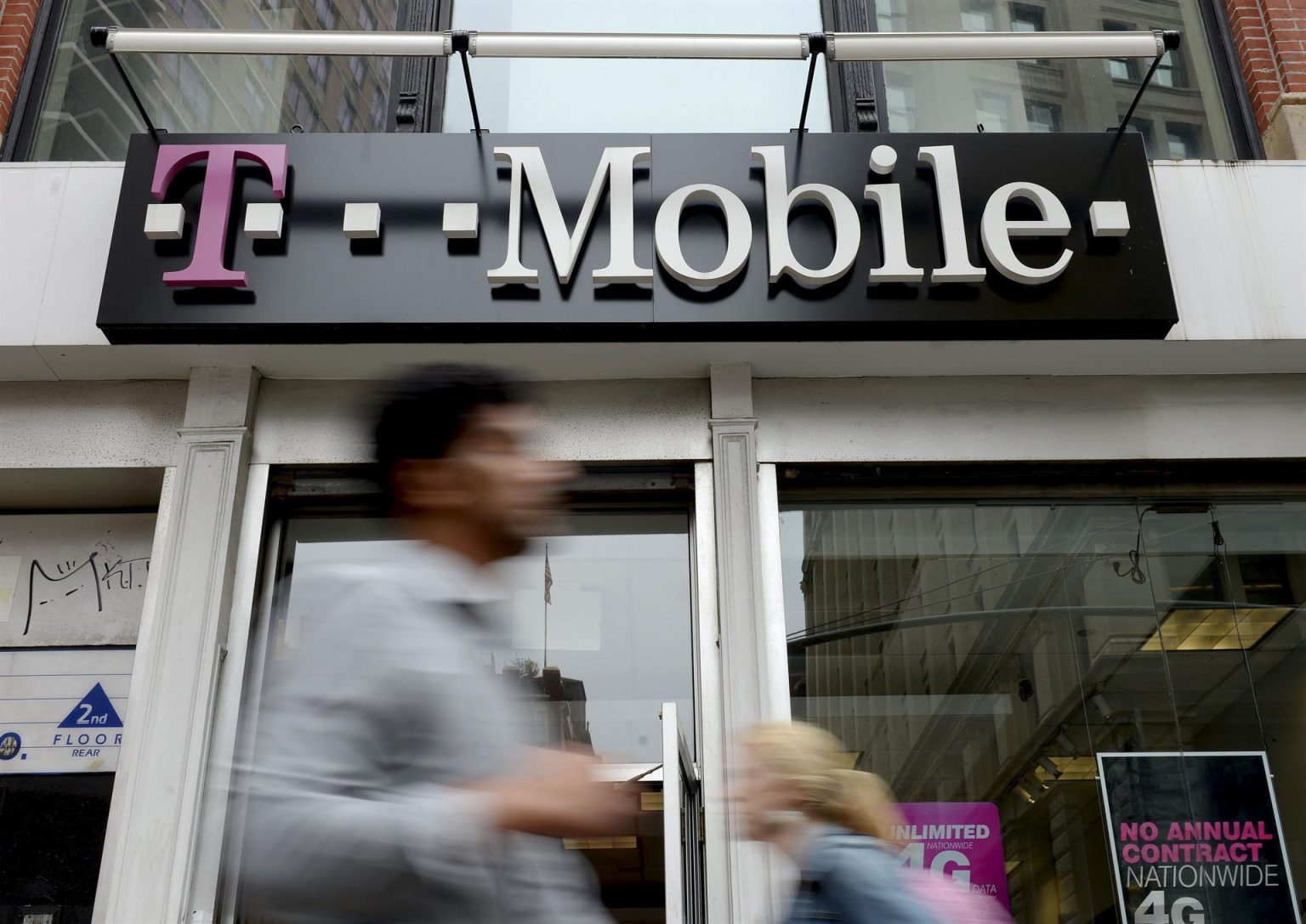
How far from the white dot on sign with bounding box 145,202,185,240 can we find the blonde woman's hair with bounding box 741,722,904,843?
3855mm

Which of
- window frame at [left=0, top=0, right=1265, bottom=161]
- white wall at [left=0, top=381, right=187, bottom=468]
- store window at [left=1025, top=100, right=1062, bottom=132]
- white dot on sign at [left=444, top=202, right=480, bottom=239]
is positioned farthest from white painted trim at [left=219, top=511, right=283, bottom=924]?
store window at [left=1025, top=100, right=1062, bottom=132]

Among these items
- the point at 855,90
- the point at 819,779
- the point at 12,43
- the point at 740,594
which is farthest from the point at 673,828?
the point at 12,43

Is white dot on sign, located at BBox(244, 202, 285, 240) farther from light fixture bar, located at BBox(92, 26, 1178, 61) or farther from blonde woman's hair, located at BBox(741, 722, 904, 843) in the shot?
blonde woman's hair, located at BBox(741, 722, 904, 843)

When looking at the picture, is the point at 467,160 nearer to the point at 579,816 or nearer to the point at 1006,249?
the point at 1006,249

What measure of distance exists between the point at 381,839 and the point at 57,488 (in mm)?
4928

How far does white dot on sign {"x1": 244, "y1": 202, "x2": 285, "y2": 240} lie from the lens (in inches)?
208

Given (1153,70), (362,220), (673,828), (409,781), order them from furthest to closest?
(1153,70), (362,220), (673,828), (409,781)

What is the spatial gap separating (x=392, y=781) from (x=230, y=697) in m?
3.75

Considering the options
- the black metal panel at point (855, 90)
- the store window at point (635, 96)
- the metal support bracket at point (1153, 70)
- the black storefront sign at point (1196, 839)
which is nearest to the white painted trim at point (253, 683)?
the store window at point (635, 96)

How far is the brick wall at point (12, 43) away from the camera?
20.5ft

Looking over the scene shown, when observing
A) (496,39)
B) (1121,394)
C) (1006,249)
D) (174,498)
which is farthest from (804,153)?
(174,498)

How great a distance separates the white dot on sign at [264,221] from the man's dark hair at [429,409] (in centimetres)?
340

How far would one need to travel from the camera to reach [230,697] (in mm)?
5105

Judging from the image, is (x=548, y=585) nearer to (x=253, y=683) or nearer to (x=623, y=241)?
(x=253, y=683)
